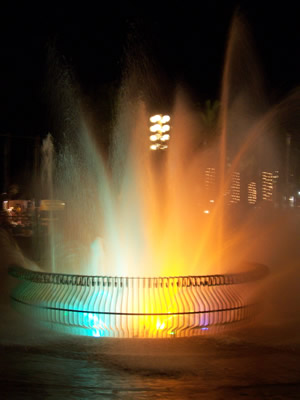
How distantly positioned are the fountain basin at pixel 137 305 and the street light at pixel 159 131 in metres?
3.98

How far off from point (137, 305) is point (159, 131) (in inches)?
183

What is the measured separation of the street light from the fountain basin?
3.98 m

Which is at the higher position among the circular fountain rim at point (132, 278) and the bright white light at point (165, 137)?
the bright white light at point (165, 137)

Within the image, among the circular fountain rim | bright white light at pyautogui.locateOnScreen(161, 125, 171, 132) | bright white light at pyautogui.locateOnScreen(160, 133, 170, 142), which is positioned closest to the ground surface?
the circular fountain rim

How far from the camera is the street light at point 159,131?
39.6ft

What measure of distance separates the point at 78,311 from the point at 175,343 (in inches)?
76.1

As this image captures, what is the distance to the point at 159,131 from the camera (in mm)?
12102

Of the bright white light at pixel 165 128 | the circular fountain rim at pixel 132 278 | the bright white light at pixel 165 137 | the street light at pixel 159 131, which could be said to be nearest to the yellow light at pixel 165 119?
the street light at pixel 159 131

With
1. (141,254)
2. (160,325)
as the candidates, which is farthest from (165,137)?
(160,325)

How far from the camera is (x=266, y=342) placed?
26.2 ft

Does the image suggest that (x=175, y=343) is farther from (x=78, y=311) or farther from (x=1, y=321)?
(x=1, y=321)

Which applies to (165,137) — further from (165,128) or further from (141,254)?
(141,254)

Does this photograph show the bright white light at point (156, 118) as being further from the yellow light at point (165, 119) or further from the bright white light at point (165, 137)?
the bright white light at point (165, 137)

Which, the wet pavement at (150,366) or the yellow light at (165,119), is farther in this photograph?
the yellow light at (165,119)
